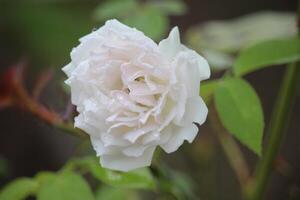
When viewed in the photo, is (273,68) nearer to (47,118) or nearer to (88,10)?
(88,10)

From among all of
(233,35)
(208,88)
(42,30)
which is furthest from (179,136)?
(42,30)

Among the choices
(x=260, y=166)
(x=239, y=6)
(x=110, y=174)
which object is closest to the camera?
(x=110, y=174)

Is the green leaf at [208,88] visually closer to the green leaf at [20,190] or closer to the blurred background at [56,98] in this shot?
the green leaf at [20,190]

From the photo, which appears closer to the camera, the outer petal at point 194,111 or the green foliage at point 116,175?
the outer petal at point 194,111

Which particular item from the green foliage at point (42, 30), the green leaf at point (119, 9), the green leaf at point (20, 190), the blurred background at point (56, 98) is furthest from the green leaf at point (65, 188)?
the green foliage at point (42, 30)

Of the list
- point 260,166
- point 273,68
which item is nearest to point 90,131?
point 260,166

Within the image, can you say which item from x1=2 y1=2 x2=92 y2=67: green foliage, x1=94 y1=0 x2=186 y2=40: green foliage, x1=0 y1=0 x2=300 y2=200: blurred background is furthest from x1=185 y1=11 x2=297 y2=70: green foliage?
x1=2 y1=2 x2=92 y2=67: green foliage
